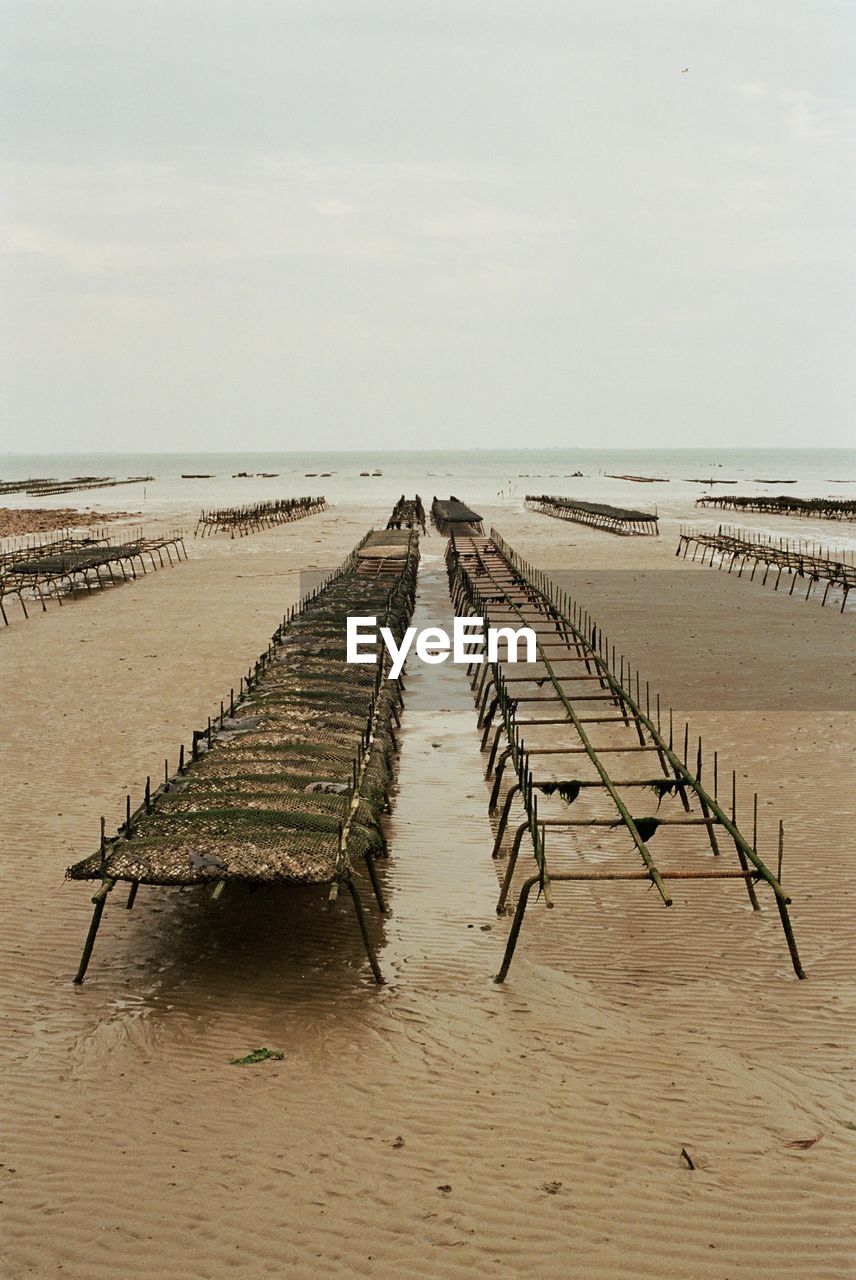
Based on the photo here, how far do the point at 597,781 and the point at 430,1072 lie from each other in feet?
18.8

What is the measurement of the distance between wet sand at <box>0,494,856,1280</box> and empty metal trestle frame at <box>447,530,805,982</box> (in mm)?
522

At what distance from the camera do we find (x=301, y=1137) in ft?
19.4

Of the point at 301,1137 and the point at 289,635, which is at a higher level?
the point at 289,635

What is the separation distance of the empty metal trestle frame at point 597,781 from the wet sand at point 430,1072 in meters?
0.52

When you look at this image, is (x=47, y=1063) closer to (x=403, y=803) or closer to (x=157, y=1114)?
Answer: (x=157, y=1114)

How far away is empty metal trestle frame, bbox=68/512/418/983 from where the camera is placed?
25.6 feet

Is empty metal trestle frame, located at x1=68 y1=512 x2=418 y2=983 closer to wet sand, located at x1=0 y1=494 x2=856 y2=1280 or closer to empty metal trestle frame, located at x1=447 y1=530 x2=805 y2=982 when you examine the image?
wet sand, located at x1=0 y1=494 x2=856 y2=1280

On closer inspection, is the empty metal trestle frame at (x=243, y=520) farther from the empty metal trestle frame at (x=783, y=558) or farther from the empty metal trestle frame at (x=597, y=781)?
the empty metal trestle frame at (x=597, y=781)

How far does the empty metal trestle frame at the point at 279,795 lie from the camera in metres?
7.81

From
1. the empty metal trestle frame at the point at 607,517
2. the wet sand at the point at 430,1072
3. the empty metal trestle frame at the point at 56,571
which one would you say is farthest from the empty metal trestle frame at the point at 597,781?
the empty metal trestle frame at the point at 607,517

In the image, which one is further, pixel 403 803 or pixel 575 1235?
pixel 403 803

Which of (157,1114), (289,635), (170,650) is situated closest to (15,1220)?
(157,1114)

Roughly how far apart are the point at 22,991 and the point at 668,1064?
4781 millimetres

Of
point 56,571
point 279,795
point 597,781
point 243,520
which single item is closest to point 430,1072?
point 279,795
